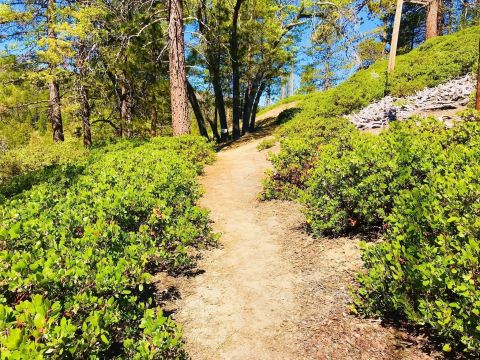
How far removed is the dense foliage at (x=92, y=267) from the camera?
2076 mm

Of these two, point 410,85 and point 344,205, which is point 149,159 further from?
point 410,85

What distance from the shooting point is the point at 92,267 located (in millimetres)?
2947

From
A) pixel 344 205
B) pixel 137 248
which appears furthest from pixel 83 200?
pixel 344 205

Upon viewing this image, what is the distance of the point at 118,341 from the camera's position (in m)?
3.04

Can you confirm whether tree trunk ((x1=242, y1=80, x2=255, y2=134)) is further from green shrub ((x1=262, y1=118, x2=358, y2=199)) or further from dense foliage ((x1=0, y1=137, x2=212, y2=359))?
dense foliage ((x1=0, y1=137, x2=212, y2=359))

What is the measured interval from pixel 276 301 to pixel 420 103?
1064 centimetres

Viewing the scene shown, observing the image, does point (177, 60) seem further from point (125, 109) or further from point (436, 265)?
point (436, 265)

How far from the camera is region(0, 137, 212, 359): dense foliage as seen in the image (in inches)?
81.7

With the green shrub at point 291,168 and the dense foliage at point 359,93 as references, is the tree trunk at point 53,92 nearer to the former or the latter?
the dense foliage at point 359,93

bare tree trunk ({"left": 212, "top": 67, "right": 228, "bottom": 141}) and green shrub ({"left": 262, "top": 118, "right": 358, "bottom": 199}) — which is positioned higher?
bare tree trunk ({"left": 212, "top": 67, "right": 228, "bottom": 141})

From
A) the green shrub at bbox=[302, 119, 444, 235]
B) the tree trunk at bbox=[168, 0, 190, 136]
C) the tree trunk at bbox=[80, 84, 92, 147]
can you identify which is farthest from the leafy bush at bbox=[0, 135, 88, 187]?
the green shrub at bbox=[302, 119, 444, 235]

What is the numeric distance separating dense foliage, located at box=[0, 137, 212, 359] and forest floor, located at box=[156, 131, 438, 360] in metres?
0.40

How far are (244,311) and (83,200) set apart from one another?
2658 millimetres

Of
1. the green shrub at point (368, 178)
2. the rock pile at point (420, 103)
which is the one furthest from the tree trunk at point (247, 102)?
the green shrub at point (368, 178)
